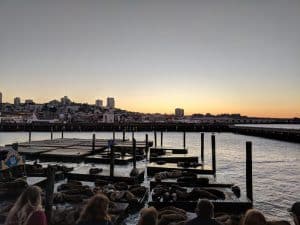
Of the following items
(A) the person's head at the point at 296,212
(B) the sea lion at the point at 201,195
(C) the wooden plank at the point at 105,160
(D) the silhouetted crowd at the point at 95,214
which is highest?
(A) the person's head at the point at 296,212

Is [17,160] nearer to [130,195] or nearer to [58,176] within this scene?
[130,195]

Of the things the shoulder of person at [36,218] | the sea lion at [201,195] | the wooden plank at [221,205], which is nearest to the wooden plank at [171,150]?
the sea lion at [201,195]

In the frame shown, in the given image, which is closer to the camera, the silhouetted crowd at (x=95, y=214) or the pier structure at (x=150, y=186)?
the silhouetted crowd at (x=95, y=214)

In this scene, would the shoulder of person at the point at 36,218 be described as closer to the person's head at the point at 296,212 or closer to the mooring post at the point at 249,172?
the person's head at the point at 296,212

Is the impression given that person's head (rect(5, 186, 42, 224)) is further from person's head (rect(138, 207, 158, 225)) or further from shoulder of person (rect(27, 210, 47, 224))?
person's head (rect(138, 207, 158, 225))

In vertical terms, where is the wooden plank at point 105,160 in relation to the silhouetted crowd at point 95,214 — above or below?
below

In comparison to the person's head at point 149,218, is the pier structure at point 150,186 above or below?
below

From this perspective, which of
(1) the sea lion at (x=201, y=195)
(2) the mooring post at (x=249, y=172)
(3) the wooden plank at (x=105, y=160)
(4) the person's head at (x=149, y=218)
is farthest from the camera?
(3) the wooden plank at (x=105, y=160)

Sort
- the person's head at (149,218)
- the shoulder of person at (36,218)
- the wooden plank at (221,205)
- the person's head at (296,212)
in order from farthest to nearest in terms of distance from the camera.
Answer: the wooden plank at (221,205) → the person's head at (149,218) → the shoulder of person at (36,218) → the person's head at (296,212)

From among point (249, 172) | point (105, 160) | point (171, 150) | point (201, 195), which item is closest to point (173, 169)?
point (249, 172)

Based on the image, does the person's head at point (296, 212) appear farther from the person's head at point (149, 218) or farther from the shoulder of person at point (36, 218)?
the shoulder of person at point (36, 218)

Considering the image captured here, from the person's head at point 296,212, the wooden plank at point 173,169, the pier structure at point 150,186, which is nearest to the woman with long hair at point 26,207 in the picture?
the person's head at point 296,212

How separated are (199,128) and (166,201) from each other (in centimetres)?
11383

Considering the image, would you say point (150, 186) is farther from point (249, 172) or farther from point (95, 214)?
point (95, 214)
